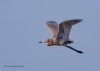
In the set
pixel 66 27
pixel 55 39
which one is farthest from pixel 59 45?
pixel 66 27

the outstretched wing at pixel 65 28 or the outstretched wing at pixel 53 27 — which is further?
the outstretched wing at pixel 53 27

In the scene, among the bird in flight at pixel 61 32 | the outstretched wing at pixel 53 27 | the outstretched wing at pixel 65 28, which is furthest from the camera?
the outstretched wing at pixel 53 27

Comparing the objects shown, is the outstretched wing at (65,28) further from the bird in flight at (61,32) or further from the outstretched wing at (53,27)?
the outstretched wing at (53,27)

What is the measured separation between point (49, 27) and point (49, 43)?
1.09 meters


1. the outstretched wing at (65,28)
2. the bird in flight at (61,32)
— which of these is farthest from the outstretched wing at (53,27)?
the outstretched wing at (65,28)

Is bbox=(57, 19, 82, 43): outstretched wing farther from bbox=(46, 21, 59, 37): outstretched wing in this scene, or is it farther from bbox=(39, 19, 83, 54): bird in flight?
bbox=(46, 21, 59, 37): outstretched wing

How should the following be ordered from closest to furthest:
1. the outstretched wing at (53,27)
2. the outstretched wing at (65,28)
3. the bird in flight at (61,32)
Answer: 1. the outstretched wing at (65,28)
2. the bird in flight at (61,32)
3. the outstretched wing at (53,27)

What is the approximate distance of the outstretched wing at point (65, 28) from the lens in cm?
3412

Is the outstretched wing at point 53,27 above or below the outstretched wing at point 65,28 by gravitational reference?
below

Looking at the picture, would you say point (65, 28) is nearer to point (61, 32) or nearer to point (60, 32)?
point (61, 32)

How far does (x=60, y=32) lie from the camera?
1431 inches

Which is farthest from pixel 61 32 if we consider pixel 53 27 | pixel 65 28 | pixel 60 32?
pixel 53 27

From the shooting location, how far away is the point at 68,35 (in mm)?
36281

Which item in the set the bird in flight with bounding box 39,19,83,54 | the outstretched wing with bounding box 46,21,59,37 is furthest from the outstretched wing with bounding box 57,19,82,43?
the outstretched wing with bounding box 46,21,59,37
